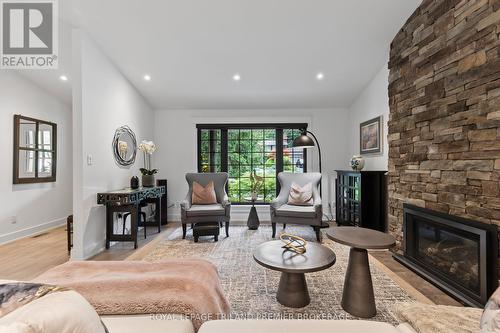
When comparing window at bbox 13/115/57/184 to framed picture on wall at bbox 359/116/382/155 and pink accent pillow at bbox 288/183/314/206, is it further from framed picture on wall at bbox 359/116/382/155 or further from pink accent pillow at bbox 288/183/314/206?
framed picture on wall at bbox 359/116/382/155

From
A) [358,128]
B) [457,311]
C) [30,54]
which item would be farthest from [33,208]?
[358,128]

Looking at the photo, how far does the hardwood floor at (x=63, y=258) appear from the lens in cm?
221

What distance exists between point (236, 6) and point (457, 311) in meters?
3.10

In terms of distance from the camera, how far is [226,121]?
5102 mm

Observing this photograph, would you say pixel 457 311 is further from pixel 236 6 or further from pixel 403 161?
pixel 236 6

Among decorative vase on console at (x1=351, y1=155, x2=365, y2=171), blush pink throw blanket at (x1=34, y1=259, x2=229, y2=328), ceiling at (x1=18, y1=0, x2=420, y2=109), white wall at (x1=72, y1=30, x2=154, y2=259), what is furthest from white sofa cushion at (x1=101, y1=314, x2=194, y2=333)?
decorative vase on console at (x1=351, y1=155, x2=365, y2=171)

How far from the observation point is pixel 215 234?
358 cm

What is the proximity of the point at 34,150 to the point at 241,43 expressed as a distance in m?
3.77

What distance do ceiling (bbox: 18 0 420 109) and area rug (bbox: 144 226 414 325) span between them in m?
2.60

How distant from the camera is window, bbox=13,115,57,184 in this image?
3754 millimetres

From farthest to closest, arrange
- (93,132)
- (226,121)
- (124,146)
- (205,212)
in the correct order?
(226,121) < (124,146) < (205,212) < (93,132)

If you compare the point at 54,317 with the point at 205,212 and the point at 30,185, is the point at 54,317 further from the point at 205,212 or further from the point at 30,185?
the point at 30,185

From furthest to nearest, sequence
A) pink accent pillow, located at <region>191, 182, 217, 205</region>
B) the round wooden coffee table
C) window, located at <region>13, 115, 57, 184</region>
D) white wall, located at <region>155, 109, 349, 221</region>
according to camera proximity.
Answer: white wall, located at <region>155, 109, 349, 221</region>, pink accent pillow, located at <region>191, 182, 217, 205</region>, window, located at <region>13, 115, 57, 184</region>, the round wooden coffee table

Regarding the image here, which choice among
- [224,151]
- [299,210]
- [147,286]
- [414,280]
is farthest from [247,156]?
[147,286]
